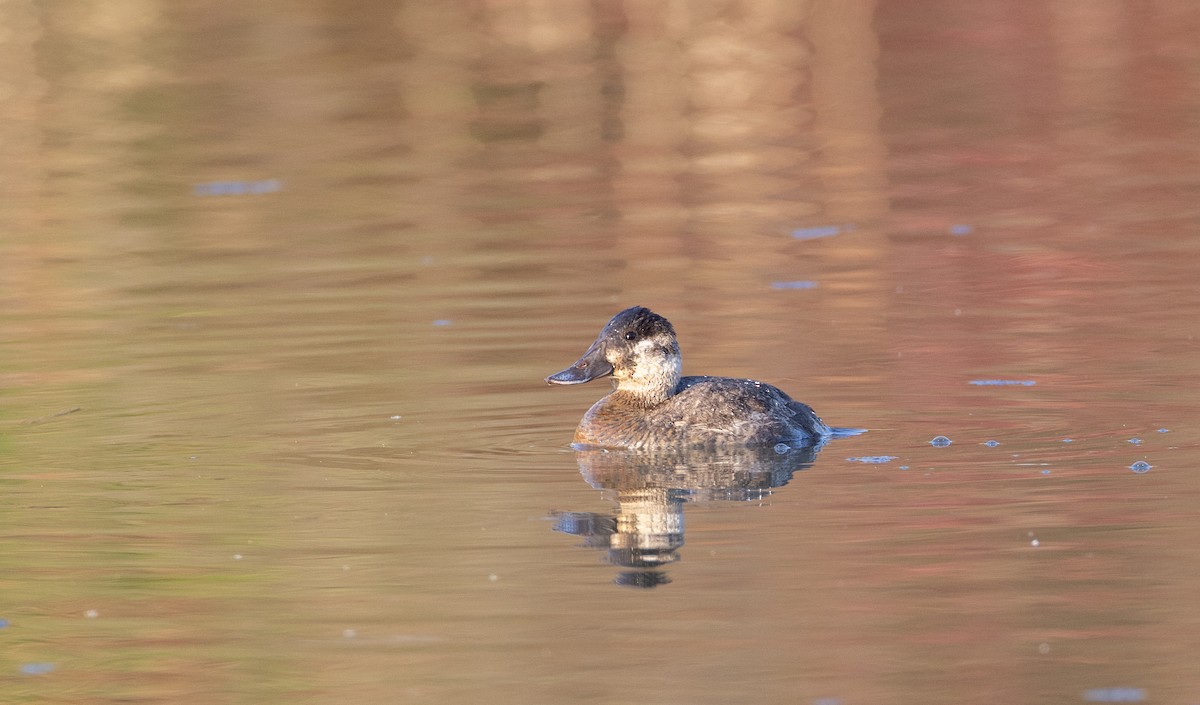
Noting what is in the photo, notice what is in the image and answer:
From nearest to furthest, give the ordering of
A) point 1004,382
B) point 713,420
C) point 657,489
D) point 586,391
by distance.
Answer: point 657,489, point 713,420, point 1004,382, point 586,391

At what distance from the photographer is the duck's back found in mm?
8812

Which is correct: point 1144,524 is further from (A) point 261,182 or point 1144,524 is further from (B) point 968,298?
(A) point 261,182

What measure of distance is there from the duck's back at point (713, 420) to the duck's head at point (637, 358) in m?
0.10

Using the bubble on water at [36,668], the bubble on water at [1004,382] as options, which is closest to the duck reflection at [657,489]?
the bubble on water at [1004,382]

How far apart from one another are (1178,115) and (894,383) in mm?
11808

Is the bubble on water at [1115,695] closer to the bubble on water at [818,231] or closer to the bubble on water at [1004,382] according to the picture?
the bubble on water at [1004,382]

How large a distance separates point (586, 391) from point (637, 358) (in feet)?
5.88

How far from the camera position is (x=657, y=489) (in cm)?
820

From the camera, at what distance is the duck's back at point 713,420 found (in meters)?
8.81

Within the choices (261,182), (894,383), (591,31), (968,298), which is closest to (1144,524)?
(894,383)

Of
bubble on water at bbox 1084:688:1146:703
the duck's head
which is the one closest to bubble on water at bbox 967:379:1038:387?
the duck's head

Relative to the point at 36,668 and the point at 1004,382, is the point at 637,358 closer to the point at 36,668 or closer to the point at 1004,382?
the point at 1004,382

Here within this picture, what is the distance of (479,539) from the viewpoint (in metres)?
7.35

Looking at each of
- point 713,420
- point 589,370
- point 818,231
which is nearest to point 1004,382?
point 713,420
